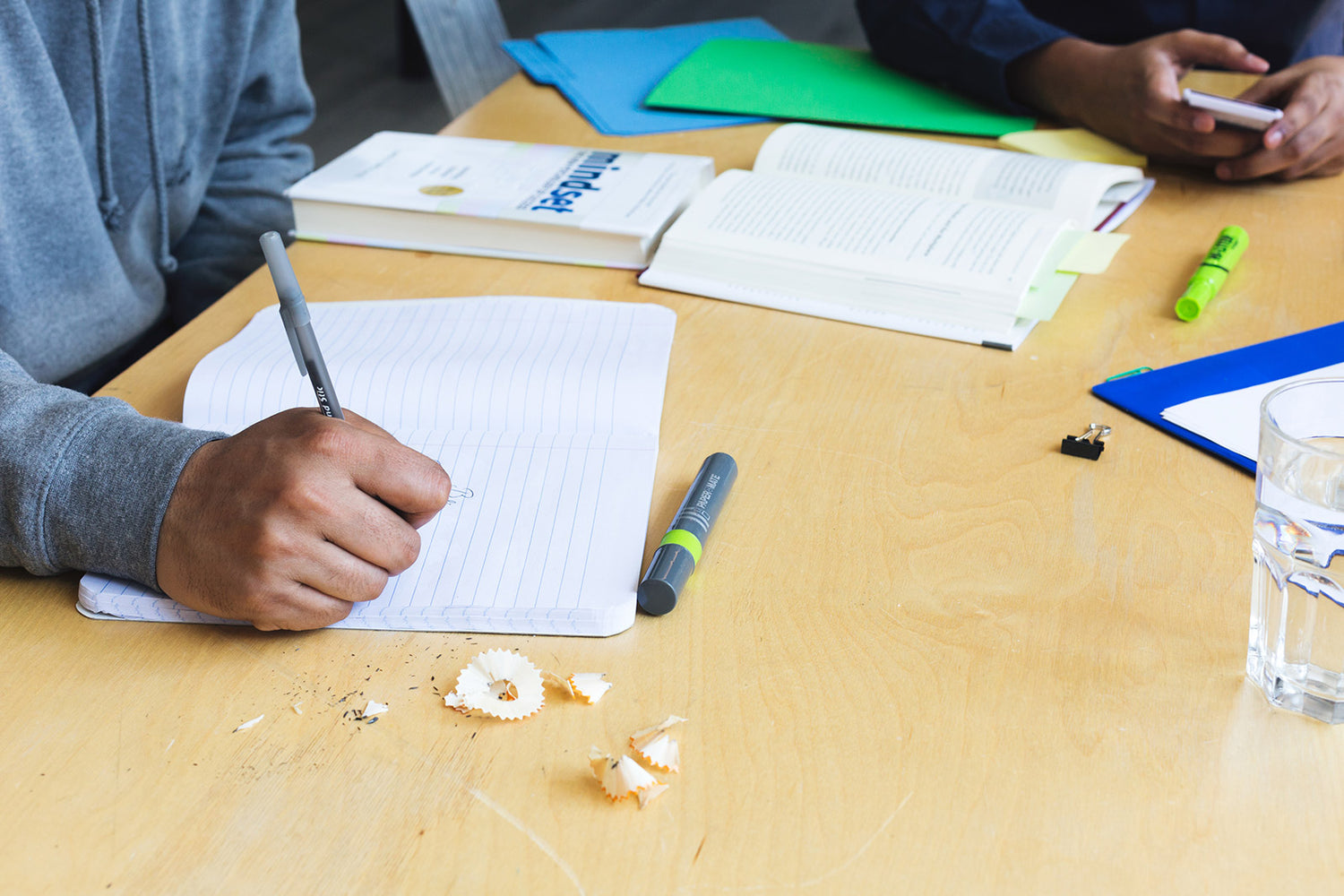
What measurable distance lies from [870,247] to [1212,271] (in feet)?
0.90

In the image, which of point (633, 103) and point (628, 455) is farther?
point (633, 103)

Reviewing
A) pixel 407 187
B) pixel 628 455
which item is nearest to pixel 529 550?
pixel 628 455

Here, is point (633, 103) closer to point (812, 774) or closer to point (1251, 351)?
point (1251, 351)

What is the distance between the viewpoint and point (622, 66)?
1.39 m

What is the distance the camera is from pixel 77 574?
60 centimetres

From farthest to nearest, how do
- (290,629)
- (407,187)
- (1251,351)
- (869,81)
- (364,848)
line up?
(869,81) < (407,187) < (1251,351) < (290,629) < (364,848)

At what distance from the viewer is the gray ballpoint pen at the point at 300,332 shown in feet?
1.82

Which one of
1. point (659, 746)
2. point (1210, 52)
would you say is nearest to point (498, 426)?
point (659, 746)

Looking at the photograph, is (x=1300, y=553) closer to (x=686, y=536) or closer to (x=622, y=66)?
(x=686, y=536)

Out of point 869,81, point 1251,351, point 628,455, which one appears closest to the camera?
point 628,455

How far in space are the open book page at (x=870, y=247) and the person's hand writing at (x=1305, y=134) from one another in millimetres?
275

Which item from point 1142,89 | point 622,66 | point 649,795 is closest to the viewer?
point 649,795

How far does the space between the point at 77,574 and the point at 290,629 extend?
5.8 inches

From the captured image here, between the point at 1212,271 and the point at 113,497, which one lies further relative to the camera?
the point at 1212,271
